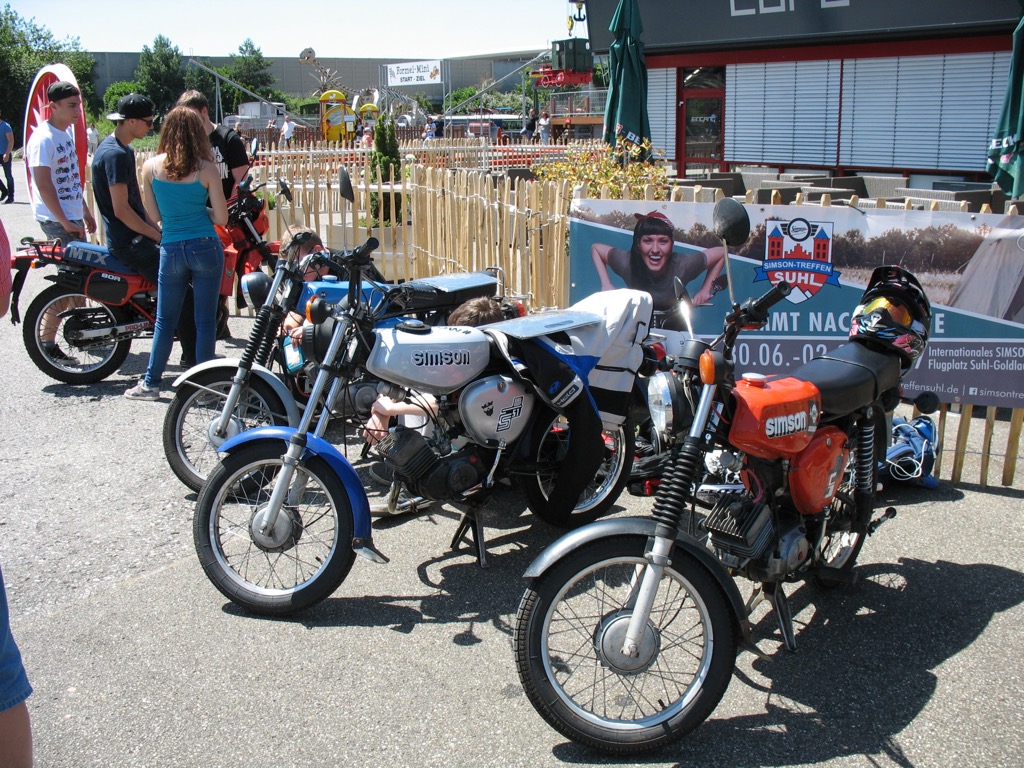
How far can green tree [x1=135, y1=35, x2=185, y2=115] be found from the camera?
209ft

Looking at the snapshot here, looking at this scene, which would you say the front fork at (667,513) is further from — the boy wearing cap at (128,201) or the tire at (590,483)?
the boy wearing cap at (128,201)

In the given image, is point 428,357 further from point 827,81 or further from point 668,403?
point 827,81

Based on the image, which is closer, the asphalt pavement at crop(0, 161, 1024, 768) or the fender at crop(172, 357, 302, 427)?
the asphalt pavement at crop(0, 161, 1024, 768)

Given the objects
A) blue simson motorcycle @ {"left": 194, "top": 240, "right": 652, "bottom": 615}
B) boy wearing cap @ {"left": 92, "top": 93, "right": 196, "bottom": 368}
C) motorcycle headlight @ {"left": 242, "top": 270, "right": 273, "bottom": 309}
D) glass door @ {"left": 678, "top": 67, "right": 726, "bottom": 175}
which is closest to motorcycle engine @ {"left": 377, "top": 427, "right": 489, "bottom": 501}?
blue simson motorcycle @ {"left": 194, "top": 240, "right": 652, "bottom": 615}

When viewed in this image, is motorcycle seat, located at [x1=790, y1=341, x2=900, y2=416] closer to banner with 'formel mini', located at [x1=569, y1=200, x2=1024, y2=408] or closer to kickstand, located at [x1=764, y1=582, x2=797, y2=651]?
kickstand, located at [x1=764, y1=582, x2=797, y2=651]

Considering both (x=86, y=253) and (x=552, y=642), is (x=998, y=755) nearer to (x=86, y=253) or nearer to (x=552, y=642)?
(x=552, y=642)

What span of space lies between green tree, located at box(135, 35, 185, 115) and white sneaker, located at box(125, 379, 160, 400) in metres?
62.9

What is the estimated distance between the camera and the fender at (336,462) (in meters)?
3.73

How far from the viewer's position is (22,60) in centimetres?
4191

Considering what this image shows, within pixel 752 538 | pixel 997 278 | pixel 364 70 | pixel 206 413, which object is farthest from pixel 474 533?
pixel 364 70

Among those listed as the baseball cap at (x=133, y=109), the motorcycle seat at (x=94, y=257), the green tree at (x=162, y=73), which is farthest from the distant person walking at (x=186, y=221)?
the green tree at (x=162, y=73)

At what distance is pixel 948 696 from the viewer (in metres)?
3.24

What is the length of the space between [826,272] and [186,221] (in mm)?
3988

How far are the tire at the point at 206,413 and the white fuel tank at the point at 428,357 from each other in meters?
1.08
